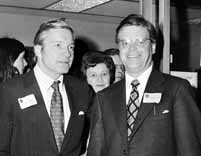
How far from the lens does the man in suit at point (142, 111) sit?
6.42 feet

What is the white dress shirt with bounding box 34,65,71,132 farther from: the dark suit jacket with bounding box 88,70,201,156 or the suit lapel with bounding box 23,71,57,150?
the dark suit jacket with bounding box 88,70,201,156

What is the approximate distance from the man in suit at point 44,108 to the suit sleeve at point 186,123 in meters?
0.54

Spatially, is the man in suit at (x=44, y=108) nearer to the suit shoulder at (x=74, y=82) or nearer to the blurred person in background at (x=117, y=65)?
the suit shoulder at (x=74, y=82)

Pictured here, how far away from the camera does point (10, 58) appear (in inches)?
111

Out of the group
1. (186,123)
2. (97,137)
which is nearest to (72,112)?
(97,137)

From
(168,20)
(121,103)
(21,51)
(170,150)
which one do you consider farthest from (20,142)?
(168,20)

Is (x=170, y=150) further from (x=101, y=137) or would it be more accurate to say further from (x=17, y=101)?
(x=17, y=101)

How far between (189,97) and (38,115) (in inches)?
29.9

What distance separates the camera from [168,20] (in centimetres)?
300

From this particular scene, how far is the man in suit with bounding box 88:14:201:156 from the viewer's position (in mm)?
1956

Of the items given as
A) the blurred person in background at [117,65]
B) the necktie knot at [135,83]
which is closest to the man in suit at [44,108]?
the necktie knot at [135,83]

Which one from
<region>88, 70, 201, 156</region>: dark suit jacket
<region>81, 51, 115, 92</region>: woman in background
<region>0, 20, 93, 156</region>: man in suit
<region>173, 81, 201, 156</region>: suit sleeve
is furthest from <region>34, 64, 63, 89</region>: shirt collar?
<region>81, 51, 115, 92</region>: woman in background

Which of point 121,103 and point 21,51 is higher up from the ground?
point 21,51

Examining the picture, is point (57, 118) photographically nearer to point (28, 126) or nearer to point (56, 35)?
point (28, 126)
